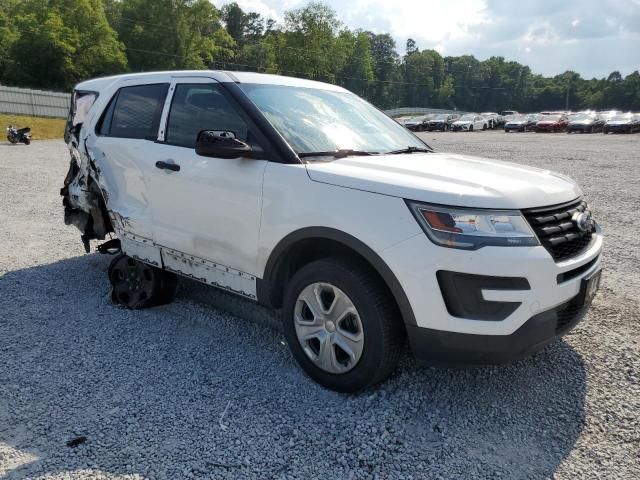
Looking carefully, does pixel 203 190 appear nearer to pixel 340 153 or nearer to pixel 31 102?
pixel 340 153

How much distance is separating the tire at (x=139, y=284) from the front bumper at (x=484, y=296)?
8.28 feet

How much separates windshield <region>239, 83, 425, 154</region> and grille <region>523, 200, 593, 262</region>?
1.29 meters

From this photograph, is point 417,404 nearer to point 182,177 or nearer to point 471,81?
point 182,177

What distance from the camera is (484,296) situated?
102 inches

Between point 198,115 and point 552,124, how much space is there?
44.4m

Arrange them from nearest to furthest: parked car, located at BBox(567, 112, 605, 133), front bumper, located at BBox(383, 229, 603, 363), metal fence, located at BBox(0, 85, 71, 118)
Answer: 1. front bumper, located at BBox(383, 229, 603, 363)
2. metal fence, located at BBox(0, 85, 71, 118)
3. parked car, located at BBox(567, 112, 605, 133)

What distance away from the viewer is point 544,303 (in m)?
2.67

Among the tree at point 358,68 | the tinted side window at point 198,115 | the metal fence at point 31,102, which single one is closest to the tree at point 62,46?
the metal fence at point 31,102

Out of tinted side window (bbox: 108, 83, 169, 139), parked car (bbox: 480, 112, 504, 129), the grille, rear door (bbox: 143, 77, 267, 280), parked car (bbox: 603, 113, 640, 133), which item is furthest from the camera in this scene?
parked car (bbox: 480, 112, 504, 129)

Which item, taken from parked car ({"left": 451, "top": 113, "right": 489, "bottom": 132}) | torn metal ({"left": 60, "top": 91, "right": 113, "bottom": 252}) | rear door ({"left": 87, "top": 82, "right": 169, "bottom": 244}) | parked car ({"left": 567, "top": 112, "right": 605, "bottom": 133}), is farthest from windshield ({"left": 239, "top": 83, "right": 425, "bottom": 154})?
parked car ({"left": 451, "top": 113, "right": 489, "bottom": 132})

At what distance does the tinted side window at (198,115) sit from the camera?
3.59 metres

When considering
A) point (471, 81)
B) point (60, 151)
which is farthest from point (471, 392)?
point (471, 81)

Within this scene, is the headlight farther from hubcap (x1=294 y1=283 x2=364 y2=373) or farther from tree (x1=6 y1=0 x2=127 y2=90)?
tree (x1=6 y1=0 x2=127 y2=90)

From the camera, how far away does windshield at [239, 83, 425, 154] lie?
346 centimetres
